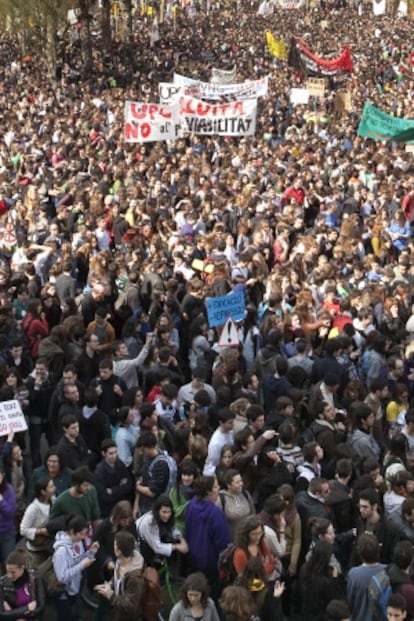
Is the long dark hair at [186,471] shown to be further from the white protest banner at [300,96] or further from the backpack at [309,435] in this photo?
the white protest banner at [300,96]

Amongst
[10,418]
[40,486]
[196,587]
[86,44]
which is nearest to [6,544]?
[40,486]

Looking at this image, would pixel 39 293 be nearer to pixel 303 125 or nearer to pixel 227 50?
pixel 303 125

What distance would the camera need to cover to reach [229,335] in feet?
34.8

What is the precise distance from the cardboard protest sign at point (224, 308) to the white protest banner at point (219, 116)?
32.0ft

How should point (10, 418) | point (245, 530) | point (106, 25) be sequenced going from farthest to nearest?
point (106, 25), point (10, 418), point (245, 530)

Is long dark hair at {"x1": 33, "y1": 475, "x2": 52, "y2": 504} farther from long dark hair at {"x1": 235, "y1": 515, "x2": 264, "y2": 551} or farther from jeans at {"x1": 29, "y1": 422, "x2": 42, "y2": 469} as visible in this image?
jeans at {"x1": 29, "y1": 422, "x2": 42, "y2": 469}

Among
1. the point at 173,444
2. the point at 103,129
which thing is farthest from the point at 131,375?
the point at 103,129

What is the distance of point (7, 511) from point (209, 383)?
10.7ft

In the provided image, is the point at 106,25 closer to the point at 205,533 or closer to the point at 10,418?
the point at 10,418

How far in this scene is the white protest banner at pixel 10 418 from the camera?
825 centimetres

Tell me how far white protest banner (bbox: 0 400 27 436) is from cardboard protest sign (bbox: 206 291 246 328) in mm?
2781

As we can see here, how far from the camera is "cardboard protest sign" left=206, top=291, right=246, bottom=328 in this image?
34.8ft

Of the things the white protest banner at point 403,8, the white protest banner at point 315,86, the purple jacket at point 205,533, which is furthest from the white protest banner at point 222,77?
the white protest banner at point 403,8

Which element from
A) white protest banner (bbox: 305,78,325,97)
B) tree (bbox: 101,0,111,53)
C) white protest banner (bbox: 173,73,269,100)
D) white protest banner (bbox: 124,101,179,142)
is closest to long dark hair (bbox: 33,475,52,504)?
white protest banner (bbox: 124,101,179,142)
